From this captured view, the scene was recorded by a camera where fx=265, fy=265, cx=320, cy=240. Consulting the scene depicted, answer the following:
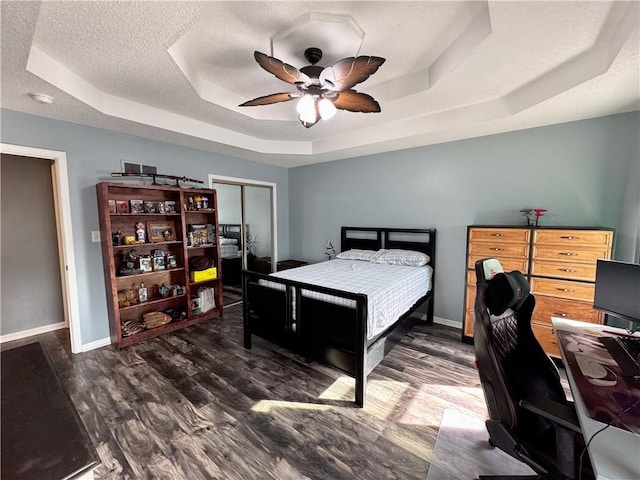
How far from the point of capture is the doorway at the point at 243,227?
486cm

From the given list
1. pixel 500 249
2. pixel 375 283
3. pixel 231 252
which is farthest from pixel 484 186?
pixel 231 252

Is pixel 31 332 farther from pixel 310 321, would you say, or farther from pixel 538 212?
pixel 538 212

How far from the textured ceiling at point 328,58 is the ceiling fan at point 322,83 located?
1.08 feet

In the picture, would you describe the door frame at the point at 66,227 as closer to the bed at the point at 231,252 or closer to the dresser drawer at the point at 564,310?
the bed at the point at 231,252

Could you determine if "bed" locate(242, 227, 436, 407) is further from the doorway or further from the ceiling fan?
the doorway

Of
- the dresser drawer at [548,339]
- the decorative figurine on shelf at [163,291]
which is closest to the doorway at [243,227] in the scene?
the decorative figurine on shelf at [163,291]

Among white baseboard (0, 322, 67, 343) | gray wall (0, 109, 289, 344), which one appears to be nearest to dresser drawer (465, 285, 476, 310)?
gray wall (0, 109, 289, 344)

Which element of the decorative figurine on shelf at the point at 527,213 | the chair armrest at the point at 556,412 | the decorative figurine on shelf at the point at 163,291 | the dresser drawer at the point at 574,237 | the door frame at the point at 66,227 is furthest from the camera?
the decorative figurine on shelf at the point at 163,291

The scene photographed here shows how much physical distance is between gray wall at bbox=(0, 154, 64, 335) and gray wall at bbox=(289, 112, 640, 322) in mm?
3952

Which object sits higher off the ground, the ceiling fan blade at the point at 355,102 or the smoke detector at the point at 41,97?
the smoke detector at the point at 41,97

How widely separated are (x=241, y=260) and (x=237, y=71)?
3.38 meters

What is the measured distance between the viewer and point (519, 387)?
4.92ft

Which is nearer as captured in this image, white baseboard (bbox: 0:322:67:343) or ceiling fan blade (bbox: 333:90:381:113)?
ceiling fan blade (bbox: 333:90:381:113)

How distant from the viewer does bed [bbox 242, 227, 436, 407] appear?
87.1 inches
